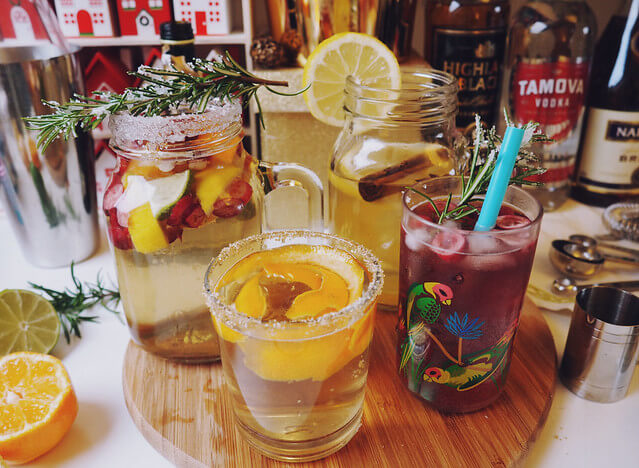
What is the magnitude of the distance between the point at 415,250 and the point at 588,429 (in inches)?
10.2

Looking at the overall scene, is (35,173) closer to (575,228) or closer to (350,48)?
(350,48)

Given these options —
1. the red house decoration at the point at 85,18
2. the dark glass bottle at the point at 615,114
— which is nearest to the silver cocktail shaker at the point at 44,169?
the red house decoration at the point at 85,18

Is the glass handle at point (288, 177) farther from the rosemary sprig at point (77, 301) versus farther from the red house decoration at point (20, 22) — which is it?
the red house decoration at point (20, 22)

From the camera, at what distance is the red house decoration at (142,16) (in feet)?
2.99

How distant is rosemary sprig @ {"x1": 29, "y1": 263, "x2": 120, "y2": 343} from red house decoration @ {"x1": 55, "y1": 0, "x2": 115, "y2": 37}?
44 cm

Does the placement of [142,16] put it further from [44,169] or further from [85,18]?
[44,169]

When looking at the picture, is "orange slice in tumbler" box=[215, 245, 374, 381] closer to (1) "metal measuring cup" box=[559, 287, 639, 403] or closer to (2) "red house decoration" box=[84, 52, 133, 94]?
(1) "metal measuring cup" box=[559, 287, 639, 403]

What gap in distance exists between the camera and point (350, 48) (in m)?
0.61

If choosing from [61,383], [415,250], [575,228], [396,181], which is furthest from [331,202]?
[575,228]

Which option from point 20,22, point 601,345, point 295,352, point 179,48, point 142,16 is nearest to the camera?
point 295,352

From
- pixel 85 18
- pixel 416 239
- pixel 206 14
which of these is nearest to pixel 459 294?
pixel 416 239

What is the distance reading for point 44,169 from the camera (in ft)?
2.51

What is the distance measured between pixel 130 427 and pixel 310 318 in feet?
0.82

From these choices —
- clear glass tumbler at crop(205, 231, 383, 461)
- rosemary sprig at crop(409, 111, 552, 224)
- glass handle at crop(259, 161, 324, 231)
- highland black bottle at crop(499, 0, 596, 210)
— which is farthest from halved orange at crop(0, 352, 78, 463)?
highland black bottle at crop(499, 0, 596, 210)
